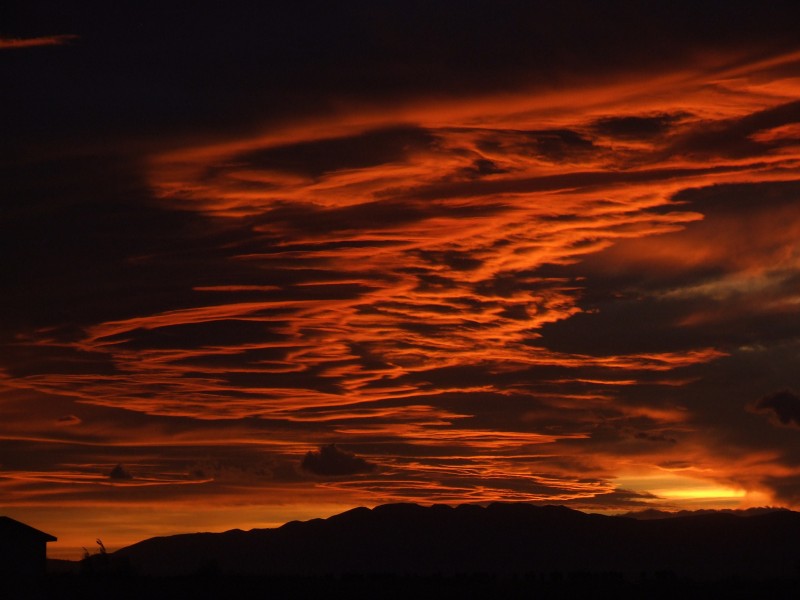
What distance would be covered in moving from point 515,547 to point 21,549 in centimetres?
14387

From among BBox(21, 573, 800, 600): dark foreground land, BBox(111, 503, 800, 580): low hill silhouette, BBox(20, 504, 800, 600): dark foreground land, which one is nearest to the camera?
BBox(21, 573, 800, 600): dark foreground land

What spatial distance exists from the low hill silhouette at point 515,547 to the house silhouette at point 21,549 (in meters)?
115

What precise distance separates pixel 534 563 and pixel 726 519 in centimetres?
3419

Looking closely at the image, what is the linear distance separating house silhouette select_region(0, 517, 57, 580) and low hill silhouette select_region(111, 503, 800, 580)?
11478 centimetres

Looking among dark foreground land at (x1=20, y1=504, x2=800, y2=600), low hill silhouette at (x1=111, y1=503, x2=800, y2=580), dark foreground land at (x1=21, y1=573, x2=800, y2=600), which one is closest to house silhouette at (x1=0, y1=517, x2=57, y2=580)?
dark foreground land at (x1=21, y1=573, x2=800, y2=600)

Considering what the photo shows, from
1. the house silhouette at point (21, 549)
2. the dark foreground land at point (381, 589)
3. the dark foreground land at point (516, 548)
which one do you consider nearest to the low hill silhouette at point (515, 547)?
the dark foreground land at point (516, 548)

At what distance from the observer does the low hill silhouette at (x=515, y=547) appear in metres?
159

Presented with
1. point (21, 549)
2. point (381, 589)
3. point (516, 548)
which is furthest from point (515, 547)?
point (21, 549)

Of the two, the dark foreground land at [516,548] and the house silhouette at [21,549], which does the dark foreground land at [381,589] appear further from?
the dark foreground land at [516,548]

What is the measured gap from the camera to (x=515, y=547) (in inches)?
7042

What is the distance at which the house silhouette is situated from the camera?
41.8 meters

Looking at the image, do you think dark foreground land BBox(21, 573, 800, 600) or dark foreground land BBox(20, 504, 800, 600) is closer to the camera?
dark foreground land BBox(21, 573, 800, 600)

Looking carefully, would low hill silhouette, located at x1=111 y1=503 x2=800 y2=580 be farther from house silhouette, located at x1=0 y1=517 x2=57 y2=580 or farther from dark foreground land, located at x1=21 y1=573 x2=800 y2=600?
house silhouette, located at x1=0 y1=517 x2=57 y2=580

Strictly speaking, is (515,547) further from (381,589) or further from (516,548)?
(381,589)
